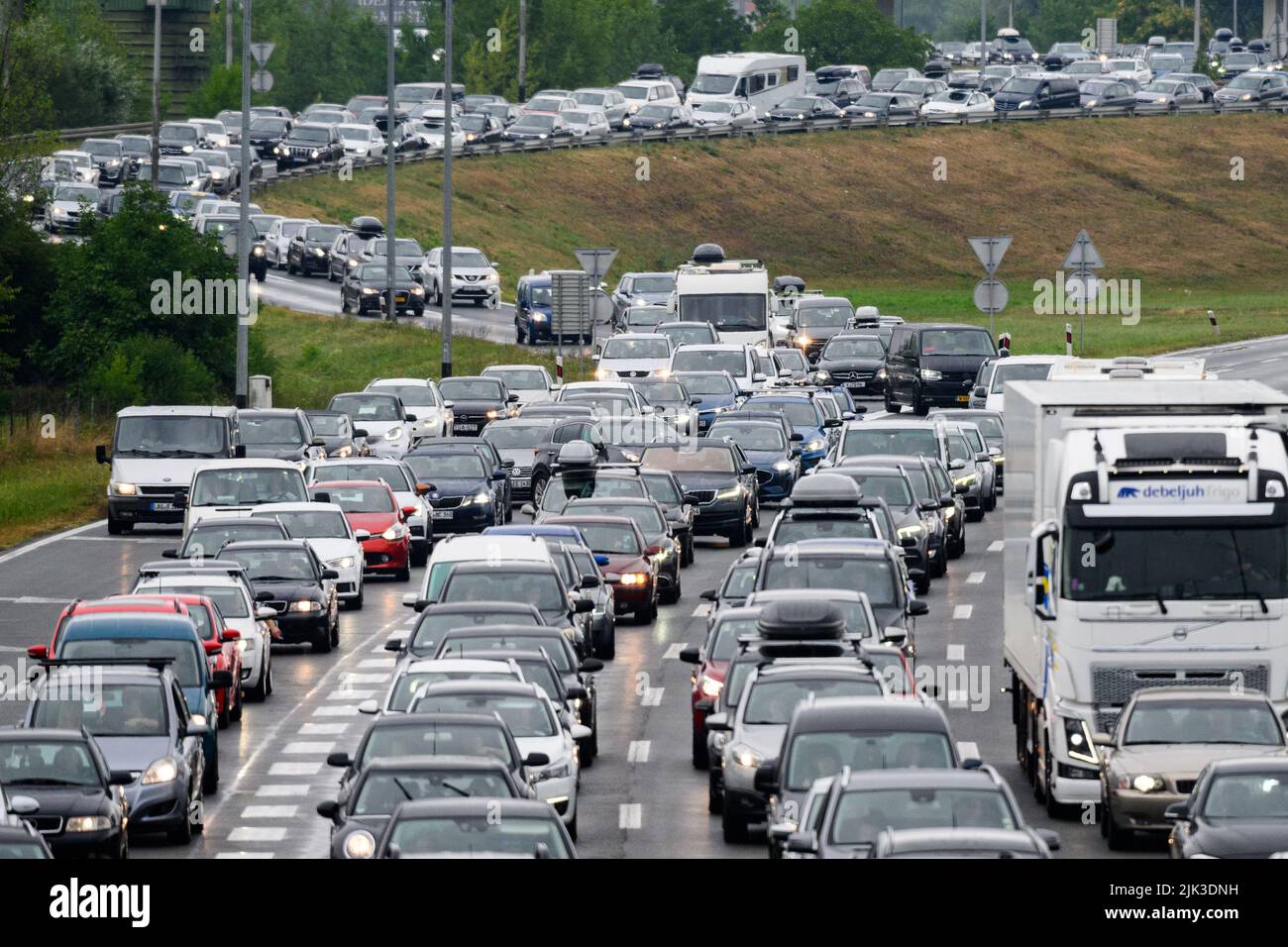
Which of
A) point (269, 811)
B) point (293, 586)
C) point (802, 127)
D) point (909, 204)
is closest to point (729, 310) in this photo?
point (293, 586)

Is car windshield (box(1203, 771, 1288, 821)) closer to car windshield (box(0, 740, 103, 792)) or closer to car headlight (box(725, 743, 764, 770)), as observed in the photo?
car headlight (box(725, 743, 764, 770))

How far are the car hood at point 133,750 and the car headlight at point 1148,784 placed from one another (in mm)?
7901

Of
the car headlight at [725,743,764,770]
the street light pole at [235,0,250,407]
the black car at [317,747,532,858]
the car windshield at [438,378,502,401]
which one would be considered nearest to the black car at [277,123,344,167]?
the street light pole at [235,0,250,407]

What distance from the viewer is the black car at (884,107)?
12275 centimetres

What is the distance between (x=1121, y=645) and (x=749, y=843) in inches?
137

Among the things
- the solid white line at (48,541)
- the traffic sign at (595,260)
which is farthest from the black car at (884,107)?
the solid white line at (48,541)

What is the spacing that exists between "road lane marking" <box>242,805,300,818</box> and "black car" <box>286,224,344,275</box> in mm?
62208

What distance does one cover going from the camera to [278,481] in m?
41.1

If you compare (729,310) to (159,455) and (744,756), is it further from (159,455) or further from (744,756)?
(744,756)

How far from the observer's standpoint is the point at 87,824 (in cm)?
2109

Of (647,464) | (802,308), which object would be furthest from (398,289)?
(647,464)

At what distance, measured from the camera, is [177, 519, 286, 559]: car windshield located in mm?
36375

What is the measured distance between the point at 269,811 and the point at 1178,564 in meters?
8.17
